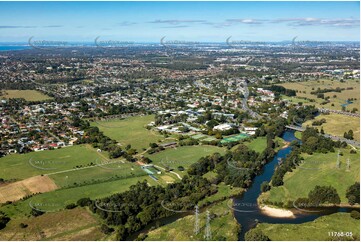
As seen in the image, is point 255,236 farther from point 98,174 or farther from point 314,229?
point 98,174

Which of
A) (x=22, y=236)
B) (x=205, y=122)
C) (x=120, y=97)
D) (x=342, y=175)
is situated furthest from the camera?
(x=120, y=97)

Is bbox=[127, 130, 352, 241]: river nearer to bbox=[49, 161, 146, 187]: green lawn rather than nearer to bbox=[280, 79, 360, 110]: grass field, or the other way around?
bbox=[49, 161, 146, 187]: green lawn

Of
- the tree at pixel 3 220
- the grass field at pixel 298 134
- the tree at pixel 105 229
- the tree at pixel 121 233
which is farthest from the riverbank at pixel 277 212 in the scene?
the grass field at pixel 298 134

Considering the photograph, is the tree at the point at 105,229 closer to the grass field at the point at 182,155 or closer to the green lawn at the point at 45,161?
the grass field at the point at 182,155

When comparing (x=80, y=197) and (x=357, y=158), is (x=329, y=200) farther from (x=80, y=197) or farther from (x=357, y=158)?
(x=80, y=197)

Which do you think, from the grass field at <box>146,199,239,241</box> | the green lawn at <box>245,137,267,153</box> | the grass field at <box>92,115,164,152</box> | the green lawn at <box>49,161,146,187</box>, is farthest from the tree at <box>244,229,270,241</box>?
the grass field at <box>92,115,164,152</box>

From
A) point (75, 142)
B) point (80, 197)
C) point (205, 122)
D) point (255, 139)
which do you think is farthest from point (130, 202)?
point (205, 122)
